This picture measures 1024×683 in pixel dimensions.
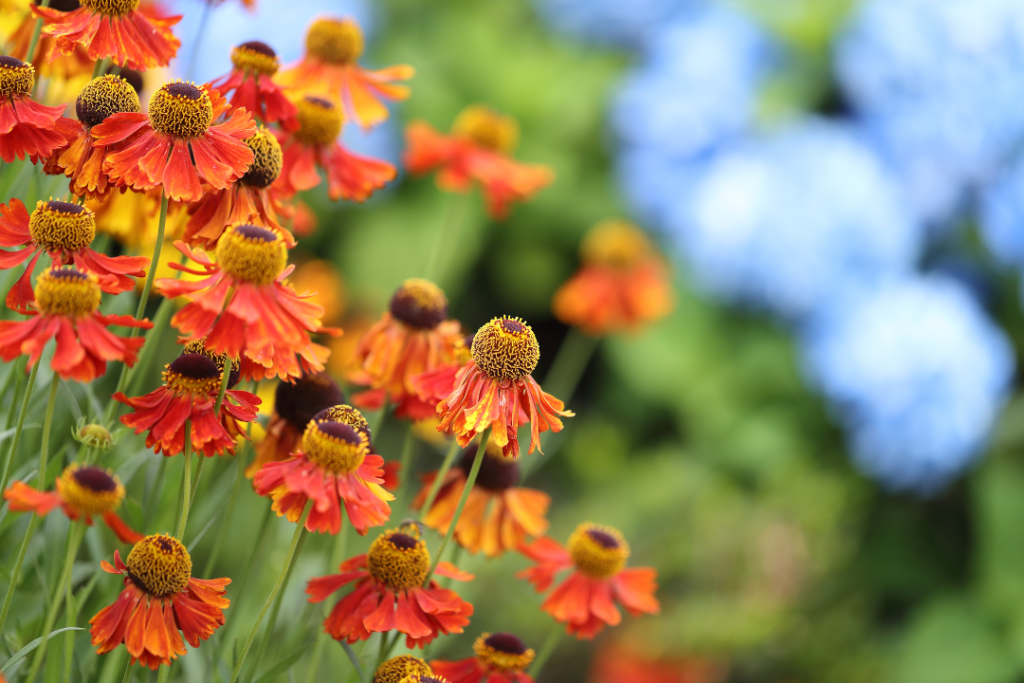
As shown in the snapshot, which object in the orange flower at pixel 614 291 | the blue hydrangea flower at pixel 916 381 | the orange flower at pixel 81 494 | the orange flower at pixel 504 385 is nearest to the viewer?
the orange flower at pixel 81 494

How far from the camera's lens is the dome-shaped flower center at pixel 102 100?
0.51 meters

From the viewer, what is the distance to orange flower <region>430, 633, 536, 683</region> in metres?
0.56

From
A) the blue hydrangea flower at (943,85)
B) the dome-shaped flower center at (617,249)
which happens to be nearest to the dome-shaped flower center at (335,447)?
the dome-shaped flower center at (617,249)

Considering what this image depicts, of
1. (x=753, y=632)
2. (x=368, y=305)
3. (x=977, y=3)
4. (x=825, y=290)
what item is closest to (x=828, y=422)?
(x=825, y=290)

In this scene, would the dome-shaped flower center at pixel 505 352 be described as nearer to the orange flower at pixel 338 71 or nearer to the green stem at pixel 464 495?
the green stem at pixel 464 495

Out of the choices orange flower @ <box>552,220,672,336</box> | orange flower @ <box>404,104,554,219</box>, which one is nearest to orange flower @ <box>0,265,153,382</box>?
orange flower @ <box>404,104,554,219</box>

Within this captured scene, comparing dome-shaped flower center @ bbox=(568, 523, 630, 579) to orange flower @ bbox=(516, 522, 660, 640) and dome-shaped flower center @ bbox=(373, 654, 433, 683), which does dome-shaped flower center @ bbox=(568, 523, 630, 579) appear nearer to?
orange flower @ bbox=(516, 522, 660, 640)

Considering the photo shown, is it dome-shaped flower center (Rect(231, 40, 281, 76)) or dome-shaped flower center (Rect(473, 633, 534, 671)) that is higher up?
dome-shaped flower center (Rect(231, 40, 281, 76))

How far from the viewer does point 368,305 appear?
6.86ft

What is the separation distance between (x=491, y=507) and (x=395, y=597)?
0.18 m

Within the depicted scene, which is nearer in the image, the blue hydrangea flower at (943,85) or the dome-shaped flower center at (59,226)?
the dome-shaped flower center at (59,226)

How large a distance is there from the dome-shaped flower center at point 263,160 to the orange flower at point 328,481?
0.16 m

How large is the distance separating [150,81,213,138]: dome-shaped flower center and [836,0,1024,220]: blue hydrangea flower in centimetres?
177

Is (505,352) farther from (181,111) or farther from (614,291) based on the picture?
(614,291)
